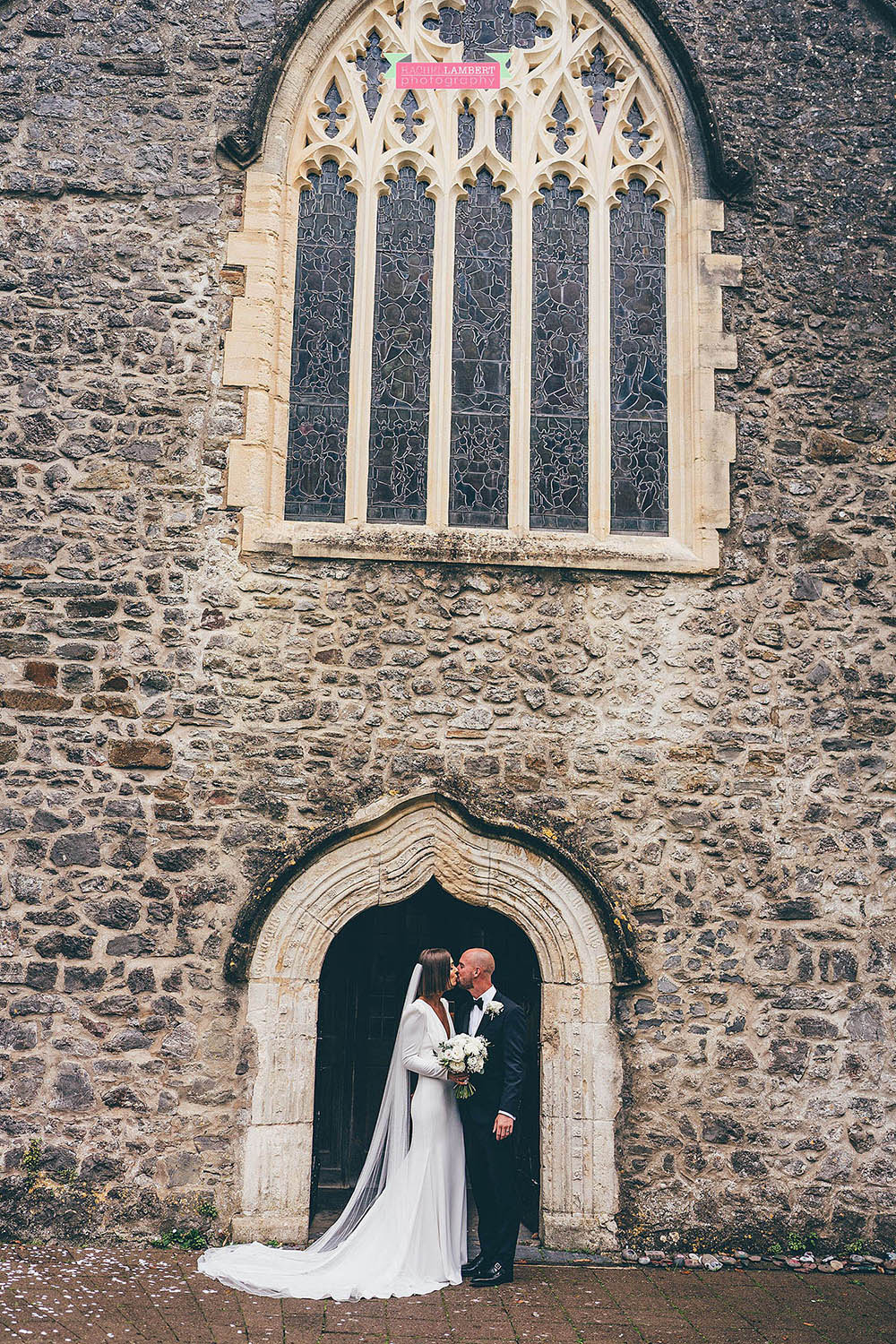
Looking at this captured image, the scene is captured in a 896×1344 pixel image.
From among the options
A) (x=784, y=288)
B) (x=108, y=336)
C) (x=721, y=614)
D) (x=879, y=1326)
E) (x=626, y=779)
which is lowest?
(x=879, y=1326)

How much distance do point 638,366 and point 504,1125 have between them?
14.6 ft

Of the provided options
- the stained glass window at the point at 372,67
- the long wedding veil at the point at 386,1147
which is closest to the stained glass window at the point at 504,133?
the stained glass window at the point at 372,67

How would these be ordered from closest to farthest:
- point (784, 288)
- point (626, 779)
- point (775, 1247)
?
point (775, 1247)
point (626, 779)
point (784, 288)

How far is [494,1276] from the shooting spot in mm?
5289

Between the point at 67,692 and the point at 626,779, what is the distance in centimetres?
314

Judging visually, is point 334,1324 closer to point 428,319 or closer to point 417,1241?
point 417,1241

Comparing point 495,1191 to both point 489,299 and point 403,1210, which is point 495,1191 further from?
point 489,299

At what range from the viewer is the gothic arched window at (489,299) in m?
6.59

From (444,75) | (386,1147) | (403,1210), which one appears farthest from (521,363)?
(403,1210)

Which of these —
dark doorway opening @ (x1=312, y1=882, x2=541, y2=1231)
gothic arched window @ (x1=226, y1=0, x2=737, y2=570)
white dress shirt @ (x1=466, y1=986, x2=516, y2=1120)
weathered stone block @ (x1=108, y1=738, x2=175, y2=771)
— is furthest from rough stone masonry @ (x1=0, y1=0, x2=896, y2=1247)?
dark doorway opening @ (x1=312, y1=882, x2=541, y2=1231)

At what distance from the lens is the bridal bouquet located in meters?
5.39

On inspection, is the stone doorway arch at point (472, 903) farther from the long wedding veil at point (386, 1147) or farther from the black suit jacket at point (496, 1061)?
the black suit jacket at point (496, 1061)

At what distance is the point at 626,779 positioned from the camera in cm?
619

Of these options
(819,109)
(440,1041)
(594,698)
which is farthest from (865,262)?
(440,1041)
